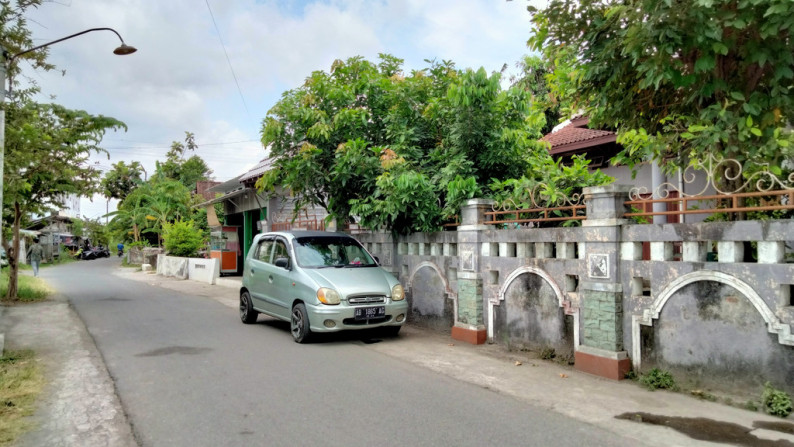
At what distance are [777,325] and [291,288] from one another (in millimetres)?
6546

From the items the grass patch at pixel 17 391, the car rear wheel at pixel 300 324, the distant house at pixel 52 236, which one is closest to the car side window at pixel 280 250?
the car rear wheel at pixel 300 324

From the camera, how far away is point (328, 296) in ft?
26.5

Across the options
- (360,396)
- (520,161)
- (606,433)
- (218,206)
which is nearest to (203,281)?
(218,206)

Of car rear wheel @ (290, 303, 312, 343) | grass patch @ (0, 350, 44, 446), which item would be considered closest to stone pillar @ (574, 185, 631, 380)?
car rear wheel @ (290, 303, 312, 343)

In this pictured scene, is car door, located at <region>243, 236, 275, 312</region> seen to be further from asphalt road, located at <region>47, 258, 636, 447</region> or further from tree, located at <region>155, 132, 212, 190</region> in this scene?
tree, located at <region>155, 132, 212, 190</region>

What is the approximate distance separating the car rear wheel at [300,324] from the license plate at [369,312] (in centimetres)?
81

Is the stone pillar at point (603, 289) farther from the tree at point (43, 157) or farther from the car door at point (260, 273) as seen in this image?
the tree at point (43, 157)

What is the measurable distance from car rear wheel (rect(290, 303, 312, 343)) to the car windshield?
75 centimetres

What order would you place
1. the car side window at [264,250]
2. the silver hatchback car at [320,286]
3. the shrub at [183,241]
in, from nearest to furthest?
the silver hatchback car at [320,286], the car side window at [264,250], the shrub at [183,241]

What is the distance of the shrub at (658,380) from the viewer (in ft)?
18.7

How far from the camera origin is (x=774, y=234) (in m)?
4.88

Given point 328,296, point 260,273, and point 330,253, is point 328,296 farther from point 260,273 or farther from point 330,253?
point 260,273

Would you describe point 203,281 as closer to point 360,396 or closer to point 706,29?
point 360,396

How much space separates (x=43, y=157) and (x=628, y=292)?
1231 cm
